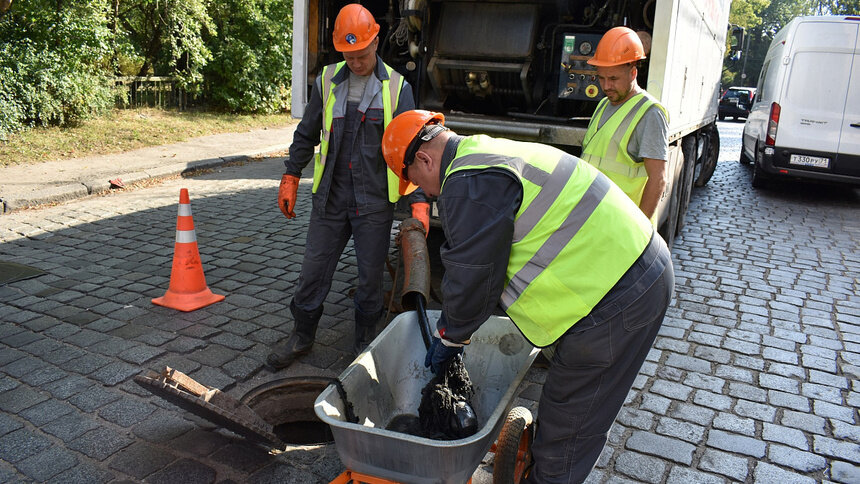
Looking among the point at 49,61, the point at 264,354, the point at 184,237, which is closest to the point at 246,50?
the point at 49,61

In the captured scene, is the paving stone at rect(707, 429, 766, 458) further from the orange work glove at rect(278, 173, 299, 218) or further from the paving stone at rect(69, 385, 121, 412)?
the paving stone at rect(69, 385, 121, 412)

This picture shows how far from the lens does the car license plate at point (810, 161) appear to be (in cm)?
956

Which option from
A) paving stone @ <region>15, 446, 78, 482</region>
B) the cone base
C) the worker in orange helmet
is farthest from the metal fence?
paving stone @ <region>15, 446, 78, 482</region>

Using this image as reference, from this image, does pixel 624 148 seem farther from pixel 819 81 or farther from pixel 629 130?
pixel 819 81

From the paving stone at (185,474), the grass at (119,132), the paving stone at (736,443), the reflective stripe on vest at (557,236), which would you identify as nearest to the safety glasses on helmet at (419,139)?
the reflective stripe on vest at (557,236)

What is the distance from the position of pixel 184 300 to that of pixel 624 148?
320 centimetres

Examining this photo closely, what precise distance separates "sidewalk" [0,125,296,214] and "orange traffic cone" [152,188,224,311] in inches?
138

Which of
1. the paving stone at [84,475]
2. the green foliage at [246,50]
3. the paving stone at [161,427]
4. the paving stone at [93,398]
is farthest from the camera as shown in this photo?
the green foliage at [246,50]

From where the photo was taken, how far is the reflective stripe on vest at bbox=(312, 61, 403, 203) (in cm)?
377

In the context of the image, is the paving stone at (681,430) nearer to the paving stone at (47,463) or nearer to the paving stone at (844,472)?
the paving stone at (844,472)

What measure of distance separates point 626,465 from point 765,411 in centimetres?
109

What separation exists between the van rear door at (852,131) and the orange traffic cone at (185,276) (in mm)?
8928

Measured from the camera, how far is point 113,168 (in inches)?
359

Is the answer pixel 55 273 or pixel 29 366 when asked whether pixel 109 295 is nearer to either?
pixel 55 273
